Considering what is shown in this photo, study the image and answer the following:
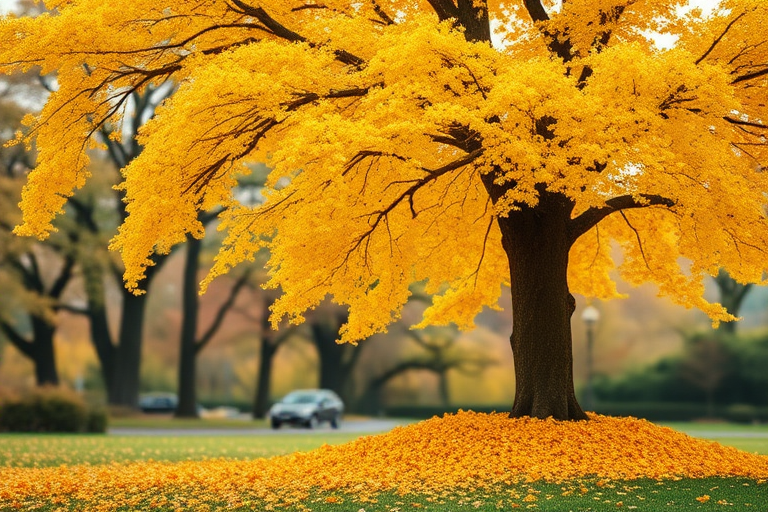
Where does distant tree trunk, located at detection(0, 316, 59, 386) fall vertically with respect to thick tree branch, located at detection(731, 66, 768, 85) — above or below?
below

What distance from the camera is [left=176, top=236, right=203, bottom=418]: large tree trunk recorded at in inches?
1559

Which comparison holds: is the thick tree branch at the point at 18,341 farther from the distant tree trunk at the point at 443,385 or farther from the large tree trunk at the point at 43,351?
the distant tree trunk at the point at 443,385

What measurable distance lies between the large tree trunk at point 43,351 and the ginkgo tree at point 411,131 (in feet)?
76.0

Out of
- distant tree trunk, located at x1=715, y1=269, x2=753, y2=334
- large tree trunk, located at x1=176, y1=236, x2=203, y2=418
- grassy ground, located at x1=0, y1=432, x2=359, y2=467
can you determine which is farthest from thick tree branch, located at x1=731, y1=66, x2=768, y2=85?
distant tree trunk, located at x1=715, y1=269, x2=753, y2=334

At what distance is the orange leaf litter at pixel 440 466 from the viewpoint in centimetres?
1162

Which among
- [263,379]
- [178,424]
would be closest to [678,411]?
[263,379]

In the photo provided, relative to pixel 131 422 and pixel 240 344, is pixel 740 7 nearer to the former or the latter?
pixel 131 422

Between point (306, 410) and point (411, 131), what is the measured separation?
23.8 metres

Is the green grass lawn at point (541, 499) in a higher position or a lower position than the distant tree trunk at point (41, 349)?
lower

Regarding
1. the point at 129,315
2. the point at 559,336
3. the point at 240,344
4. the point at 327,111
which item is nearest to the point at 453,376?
the point at 240,344

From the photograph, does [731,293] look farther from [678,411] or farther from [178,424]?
[178,424]

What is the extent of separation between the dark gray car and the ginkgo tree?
59.3 feet

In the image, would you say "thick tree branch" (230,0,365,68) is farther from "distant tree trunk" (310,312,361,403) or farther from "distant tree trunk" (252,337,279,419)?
"distant tree trunk" (310,312,361,403)

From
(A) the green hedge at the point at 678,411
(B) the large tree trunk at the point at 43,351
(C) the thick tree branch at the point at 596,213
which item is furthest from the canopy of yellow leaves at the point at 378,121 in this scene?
(A) the green hedge at the point at 678,411
